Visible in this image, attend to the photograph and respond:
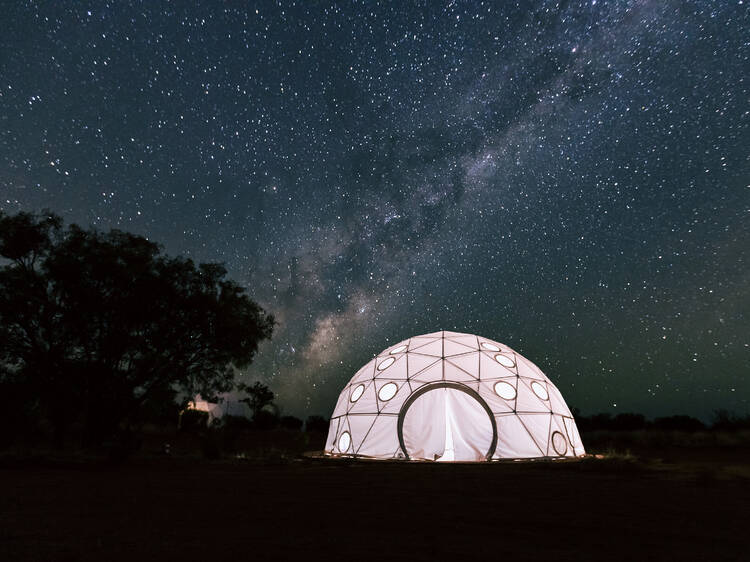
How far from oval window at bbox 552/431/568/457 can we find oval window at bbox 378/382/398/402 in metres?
4.47

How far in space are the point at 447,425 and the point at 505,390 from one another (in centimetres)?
196

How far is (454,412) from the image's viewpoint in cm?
1419

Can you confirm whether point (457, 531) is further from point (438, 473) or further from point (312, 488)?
point (438, 473)

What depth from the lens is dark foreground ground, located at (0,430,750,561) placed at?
358cm

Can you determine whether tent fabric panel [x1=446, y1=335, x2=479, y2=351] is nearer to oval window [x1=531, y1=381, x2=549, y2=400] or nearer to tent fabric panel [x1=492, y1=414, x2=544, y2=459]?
oval window [x1=531, y1=381, x2=549, y2=400]

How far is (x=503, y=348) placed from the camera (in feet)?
52.8

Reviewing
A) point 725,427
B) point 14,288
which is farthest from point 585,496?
point 725,427

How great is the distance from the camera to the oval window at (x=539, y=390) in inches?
557

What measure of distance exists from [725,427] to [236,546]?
116 feet

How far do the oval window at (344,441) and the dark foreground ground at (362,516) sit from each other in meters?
5.06

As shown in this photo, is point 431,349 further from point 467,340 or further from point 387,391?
point 387,391

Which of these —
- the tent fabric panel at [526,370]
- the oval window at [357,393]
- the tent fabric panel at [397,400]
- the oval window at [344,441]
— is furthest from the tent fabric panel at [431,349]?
the oval window at [344,441]

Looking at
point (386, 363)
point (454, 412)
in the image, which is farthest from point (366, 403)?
point (454, 412)

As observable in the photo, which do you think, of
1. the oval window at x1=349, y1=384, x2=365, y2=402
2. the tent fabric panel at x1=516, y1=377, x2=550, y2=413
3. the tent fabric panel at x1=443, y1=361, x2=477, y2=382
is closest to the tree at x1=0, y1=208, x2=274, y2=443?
the oval window at x1=349, y1=384, x2=365, y2=402
